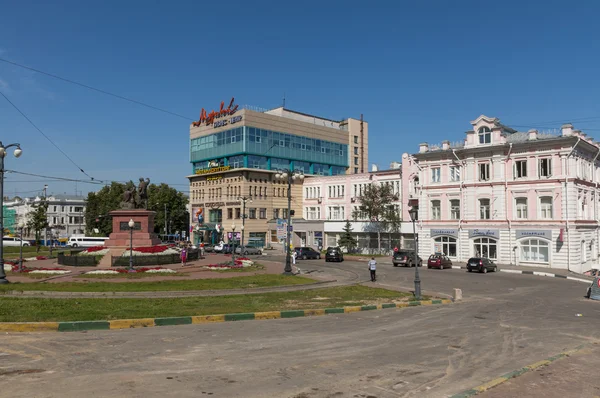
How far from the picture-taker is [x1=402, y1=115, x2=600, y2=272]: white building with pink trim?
44188 millimetres

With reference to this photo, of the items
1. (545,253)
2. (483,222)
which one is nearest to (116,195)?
(483,222)

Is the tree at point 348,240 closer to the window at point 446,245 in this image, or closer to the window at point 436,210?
the window at point 436,210

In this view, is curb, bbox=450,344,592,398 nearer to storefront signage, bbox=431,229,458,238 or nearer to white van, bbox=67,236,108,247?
storefront signage, bbox=431,229,458,238

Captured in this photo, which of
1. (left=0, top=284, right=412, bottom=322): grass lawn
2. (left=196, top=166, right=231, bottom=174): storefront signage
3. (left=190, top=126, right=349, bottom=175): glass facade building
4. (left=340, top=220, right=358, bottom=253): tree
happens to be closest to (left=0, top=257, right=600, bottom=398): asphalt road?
(left=0, top=284, right=412, bottom=322): grass lawn

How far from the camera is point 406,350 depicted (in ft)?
38.1

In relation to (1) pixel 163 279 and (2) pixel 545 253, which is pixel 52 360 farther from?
(2) pixel 545 253

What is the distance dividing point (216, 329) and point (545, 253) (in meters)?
40.6

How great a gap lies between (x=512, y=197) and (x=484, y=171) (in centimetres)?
409

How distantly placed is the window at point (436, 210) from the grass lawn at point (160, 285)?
29.2 meters

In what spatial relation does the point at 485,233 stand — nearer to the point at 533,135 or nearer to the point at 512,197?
the point at 512,197

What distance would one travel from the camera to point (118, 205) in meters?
95.3

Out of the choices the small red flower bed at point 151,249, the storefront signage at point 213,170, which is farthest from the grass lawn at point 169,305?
the storefront signage at point 213,170

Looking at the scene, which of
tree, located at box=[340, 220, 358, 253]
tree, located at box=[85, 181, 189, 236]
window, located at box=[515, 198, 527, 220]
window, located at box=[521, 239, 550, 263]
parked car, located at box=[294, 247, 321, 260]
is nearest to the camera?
window, located at box=[521, 239, 550, 263]

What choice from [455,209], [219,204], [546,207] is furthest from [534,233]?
[219,204]
